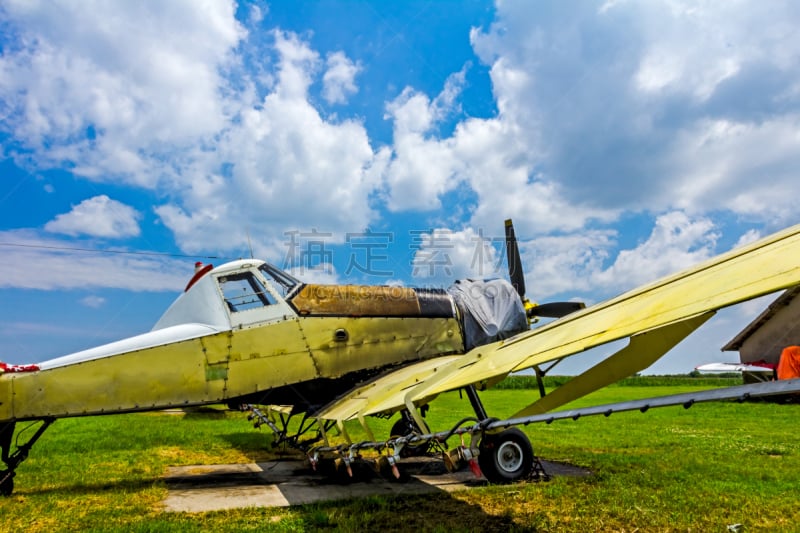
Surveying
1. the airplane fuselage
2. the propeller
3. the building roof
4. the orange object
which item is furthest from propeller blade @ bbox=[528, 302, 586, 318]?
the building roof

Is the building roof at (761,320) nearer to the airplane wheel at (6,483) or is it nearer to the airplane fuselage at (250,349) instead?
the airplane fuselage at (250,349)

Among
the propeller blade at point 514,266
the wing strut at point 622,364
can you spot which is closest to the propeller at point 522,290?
the propeller blade at point 514,266

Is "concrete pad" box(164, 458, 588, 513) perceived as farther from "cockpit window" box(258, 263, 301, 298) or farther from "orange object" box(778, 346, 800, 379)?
"orange object" box(778, 346, 800, 379)

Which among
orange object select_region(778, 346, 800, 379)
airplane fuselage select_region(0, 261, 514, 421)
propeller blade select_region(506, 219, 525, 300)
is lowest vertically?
orange object select_region(778, 346, 800, 379)

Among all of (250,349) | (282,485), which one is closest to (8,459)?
(250,349)

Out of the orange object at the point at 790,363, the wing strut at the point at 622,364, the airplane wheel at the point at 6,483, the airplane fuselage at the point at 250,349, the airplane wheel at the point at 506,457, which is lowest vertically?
the orange object at the point at 790,363

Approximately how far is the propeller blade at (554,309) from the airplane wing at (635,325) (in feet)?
15.8

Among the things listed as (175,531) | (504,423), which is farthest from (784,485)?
(175,531)

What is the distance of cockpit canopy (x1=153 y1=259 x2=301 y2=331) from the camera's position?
26.0 ft

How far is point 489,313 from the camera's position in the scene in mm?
8953

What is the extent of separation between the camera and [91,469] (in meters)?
9.18

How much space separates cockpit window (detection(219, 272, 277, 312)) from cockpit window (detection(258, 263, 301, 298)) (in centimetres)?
19

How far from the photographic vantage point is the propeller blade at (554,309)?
10.1 m

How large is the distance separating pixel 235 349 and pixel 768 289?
22.2ft
